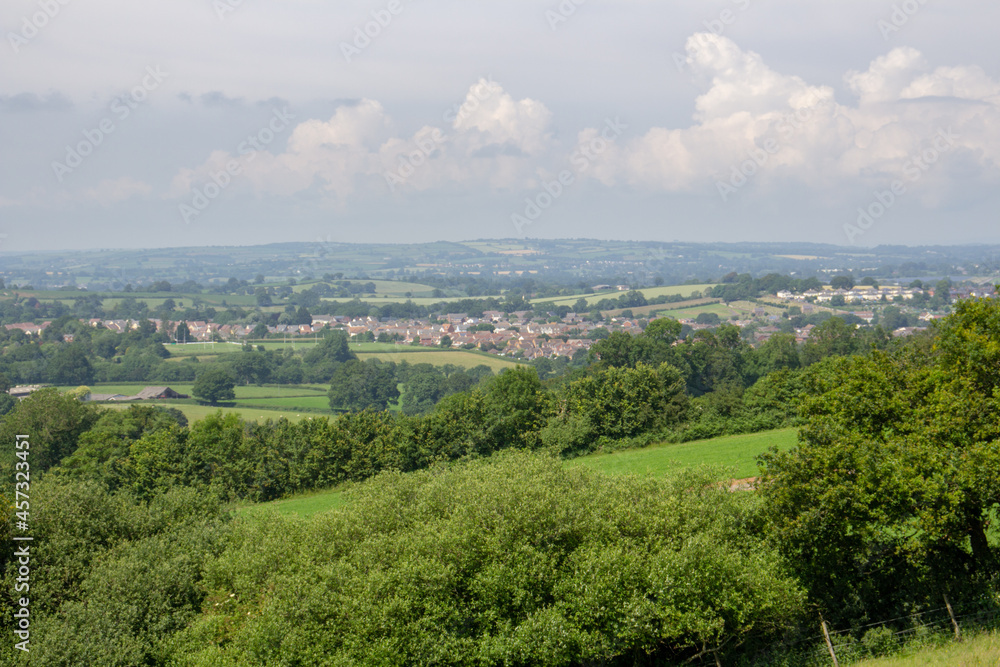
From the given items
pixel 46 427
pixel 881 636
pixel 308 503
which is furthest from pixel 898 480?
pixel 46 427

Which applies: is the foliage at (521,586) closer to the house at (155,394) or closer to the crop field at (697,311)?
the house at (155,394)

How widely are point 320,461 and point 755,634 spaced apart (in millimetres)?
34911

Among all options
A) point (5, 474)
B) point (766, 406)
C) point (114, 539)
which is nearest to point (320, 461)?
point (5, 474)

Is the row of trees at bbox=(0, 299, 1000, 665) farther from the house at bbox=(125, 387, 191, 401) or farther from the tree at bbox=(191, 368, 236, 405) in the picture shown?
the house at bbox=(125, 387, 191, 401)

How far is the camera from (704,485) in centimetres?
2117

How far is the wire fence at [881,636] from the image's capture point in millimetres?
16672

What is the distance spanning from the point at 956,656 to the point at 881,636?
2.32 metres

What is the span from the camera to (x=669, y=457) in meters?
40.6

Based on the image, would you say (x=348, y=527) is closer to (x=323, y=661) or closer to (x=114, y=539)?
(x=323, y=661)

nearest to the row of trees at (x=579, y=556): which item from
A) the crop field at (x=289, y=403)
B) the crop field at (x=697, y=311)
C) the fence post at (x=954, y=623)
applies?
the fence post at (x=954, y=623)

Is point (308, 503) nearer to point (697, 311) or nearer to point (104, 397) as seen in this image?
point (104, 397)

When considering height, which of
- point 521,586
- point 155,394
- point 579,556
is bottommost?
point 155,394

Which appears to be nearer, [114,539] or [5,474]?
[114,539]

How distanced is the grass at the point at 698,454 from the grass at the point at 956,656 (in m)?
16.7
